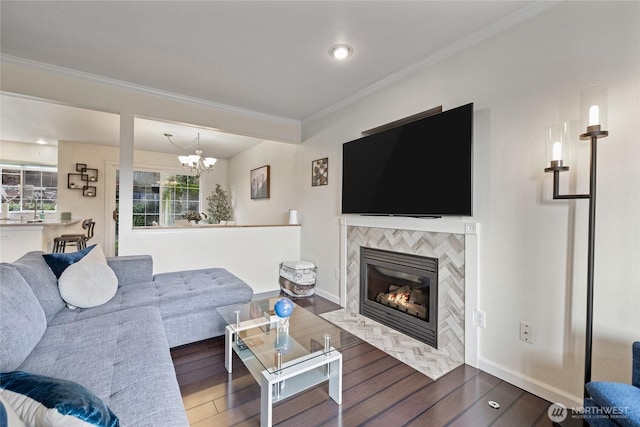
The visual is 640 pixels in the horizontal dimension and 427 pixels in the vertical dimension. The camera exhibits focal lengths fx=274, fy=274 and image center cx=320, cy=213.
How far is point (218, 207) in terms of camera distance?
650 cm

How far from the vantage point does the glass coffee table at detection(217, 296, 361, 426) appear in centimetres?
140

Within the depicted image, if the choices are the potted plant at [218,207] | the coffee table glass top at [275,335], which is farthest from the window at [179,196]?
the coffee table glass top at [275,335]

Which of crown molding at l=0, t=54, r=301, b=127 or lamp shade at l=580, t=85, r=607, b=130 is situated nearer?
lamp shade at l=580, t=85, r=607, b=130

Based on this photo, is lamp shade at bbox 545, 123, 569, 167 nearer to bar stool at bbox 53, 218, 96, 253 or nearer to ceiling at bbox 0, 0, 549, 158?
ceiling at bbox 0, 0, 549, 158

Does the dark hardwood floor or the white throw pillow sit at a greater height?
the white throw pillow

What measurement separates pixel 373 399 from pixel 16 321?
6.05 ft

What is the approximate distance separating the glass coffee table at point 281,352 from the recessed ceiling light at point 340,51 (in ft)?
6.85

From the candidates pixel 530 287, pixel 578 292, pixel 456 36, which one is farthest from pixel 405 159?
pixel 578 292

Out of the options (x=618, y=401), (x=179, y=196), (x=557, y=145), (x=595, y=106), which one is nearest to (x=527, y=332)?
(x=618, y=401)

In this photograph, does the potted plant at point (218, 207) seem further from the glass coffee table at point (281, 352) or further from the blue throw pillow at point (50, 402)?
the blue throw pillow at point (50, 402)

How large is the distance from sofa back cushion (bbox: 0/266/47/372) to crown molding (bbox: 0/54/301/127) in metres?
1.98

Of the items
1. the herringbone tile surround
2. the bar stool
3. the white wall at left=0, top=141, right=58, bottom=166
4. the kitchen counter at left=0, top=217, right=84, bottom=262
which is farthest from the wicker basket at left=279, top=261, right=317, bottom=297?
the white wall at left=0, top=141, right=58, bottom=166

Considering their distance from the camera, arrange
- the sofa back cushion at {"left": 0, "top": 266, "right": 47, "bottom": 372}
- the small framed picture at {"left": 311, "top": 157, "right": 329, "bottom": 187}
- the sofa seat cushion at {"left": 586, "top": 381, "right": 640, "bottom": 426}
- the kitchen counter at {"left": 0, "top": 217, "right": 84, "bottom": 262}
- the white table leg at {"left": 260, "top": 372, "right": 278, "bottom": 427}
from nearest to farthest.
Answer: the sofa seat cushion at {"left": 586, "top": 381, "right": 640, "bottom": 426}, the sofa back cushion at {"left": 0, "top": 266, "right": 47, "bottom": 372}, the white table leg at {"left": 260, "top": 372, "right": 278, "bottom": 427}, the small framed picture at {"left": 311, "top": 157, "right": 329, "bottom": 187}, the kitchen counter at {"left": 0, "top": 217, "right": 84, "bottom": 262}

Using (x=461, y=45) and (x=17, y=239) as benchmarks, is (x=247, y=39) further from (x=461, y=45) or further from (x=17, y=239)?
(x=17, y=239)
